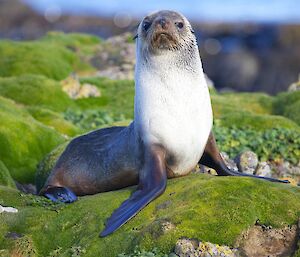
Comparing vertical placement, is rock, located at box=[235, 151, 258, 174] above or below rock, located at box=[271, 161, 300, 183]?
above

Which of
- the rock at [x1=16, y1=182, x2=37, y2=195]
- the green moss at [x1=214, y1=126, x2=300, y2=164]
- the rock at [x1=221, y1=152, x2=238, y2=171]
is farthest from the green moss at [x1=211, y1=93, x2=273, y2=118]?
the rock at [x1=16, y1=182, x2=37, y2=195]

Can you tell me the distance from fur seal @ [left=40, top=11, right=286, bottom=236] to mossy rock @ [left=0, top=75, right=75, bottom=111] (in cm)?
954

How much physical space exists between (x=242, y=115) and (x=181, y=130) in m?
7.82

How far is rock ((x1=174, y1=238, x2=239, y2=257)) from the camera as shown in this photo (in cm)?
704

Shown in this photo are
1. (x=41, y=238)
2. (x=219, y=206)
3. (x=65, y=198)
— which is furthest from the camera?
(x=65, y=198)

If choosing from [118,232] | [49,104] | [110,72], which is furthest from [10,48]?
[118,232]

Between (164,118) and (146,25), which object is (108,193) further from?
(146,25)

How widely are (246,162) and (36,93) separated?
8.62 metres

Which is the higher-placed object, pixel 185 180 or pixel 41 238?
pixel 185 180

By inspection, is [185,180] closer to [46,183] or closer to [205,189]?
[205,189]

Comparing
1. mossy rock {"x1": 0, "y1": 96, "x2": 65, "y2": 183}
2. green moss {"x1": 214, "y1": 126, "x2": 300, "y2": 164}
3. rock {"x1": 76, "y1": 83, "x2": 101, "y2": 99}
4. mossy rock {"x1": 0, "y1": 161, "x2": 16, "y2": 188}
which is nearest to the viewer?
mossy rock {"x1": 0, "y1": 161, "x2": 16, "y2": 188}

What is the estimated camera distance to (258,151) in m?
13.9

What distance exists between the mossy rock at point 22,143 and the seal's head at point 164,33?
4.46 metres

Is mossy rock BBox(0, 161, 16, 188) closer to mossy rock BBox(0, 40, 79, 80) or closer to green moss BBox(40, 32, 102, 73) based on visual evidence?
mossy rock BBox(0, 40, 79, 80)
